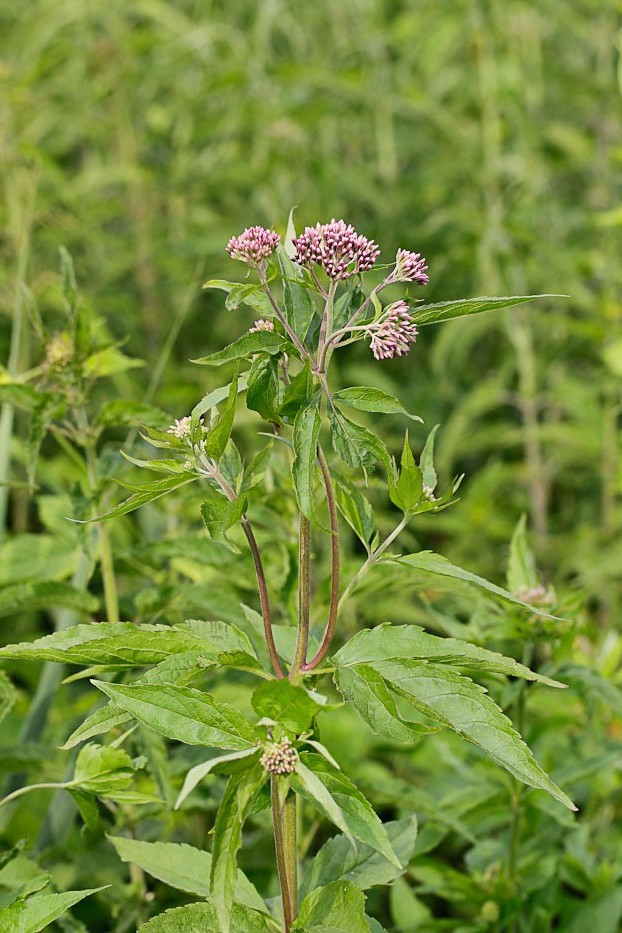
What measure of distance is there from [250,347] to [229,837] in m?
0.32

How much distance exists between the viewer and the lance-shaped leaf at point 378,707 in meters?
0.67

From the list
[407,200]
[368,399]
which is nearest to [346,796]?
[368,399]

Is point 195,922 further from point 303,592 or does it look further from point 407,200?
point 407,200

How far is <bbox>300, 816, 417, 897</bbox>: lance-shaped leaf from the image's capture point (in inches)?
32.1

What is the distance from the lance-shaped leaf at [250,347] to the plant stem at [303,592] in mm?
118

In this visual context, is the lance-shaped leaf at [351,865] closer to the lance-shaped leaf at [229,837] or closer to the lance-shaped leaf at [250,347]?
the lance-shaped leaf at [229,837]

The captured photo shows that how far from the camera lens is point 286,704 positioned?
66 centimetres

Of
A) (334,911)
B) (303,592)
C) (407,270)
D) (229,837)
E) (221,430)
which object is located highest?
(407,270)

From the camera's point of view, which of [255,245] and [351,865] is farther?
[351,865]

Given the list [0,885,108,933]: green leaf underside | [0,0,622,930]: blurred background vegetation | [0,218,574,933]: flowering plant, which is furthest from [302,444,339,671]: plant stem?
[0,0,622,930]: blurred background vegetation

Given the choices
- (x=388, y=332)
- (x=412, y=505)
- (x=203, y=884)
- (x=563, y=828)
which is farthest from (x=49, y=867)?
(x=388, y=332)

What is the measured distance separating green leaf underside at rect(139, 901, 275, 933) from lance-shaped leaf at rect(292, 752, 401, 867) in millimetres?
134

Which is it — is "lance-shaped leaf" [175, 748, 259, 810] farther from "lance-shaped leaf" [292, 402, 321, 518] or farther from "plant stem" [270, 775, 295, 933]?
"lance-shaped leaf" [292, 402, 321, 518]

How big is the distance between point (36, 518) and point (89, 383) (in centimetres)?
146
